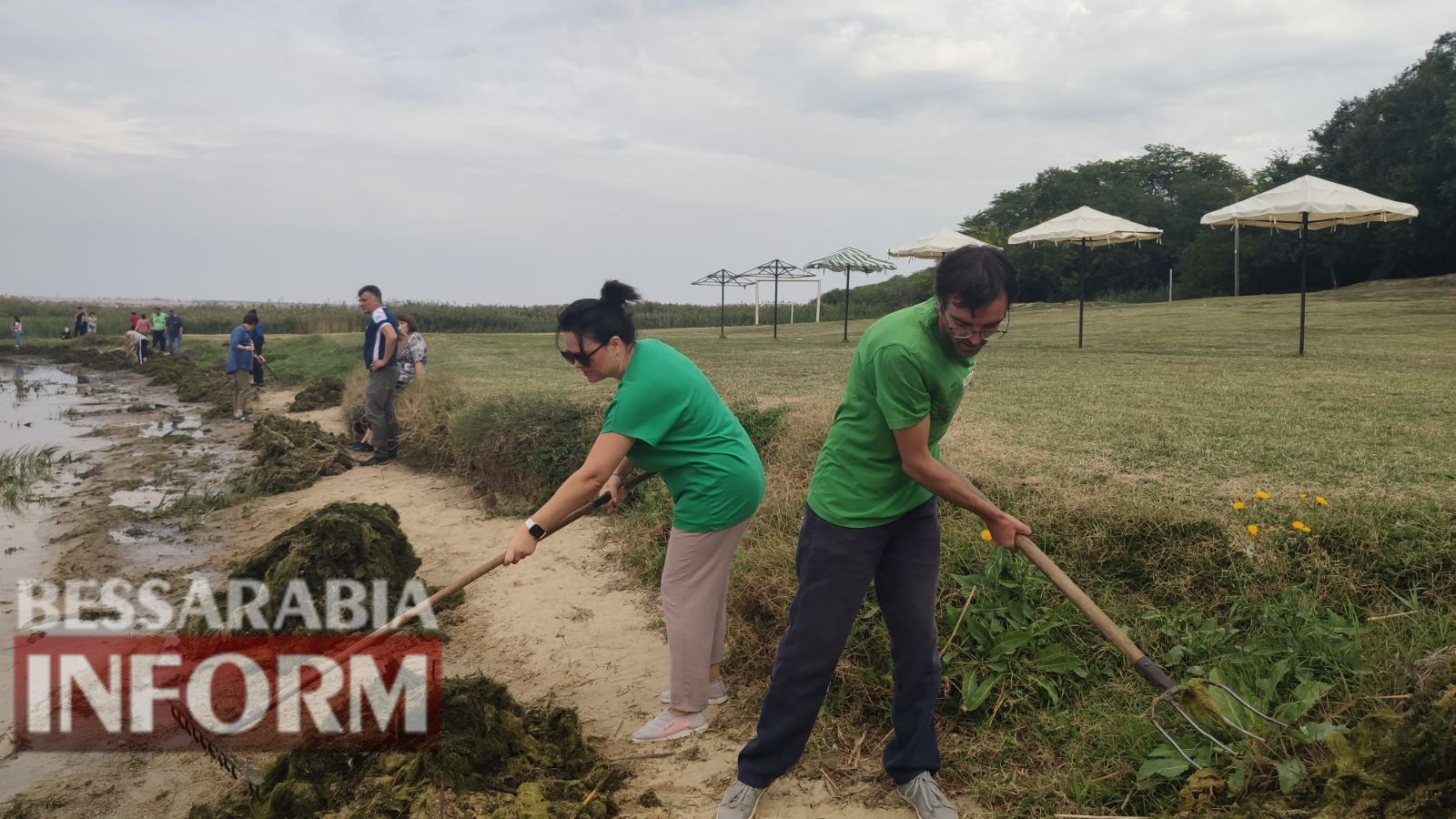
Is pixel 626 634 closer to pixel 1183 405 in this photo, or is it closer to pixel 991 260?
→ pixel 991 260

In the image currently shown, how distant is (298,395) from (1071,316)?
19.1 m

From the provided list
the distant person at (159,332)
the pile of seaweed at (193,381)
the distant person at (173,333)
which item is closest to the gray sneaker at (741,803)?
the pile of seaweed at (193,381)

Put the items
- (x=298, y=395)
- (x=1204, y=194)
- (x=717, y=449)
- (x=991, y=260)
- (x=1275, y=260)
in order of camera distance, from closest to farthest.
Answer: (x=991, y=260) → (x=717, y=449) → (x=298, y=395) → (x=1275, y=260) → (x=1204, y=194)

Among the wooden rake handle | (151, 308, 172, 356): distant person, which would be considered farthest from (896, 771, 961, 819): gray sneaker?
(151, 308, 172, 356): distant person

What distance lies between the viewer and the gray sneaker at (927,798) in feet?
10.1

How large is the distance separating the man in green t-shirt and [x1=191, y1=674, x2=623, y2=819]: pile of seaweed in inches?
26.6

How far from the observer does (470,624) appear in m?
5.46

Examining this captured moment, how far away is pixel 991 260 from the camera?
257 cm

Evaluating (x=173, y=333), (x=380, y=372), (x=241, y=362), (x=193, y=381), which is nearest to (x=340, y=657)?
(x=380, y=372)

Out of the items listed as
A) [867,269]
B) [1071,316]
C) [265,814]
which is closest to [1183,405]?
[265,814]

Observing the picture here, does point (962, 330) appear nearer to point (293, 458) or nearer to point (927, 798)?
point (927, 798)

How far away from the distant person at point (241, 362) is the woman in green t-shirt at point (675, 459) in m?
12.0

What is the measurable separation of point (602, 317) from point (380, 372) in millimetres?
7161

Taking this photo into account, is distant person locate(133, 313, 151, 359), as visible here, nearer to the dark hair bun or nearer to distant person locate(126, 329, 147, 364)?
distant person locate(126, 329, 147, 364)
